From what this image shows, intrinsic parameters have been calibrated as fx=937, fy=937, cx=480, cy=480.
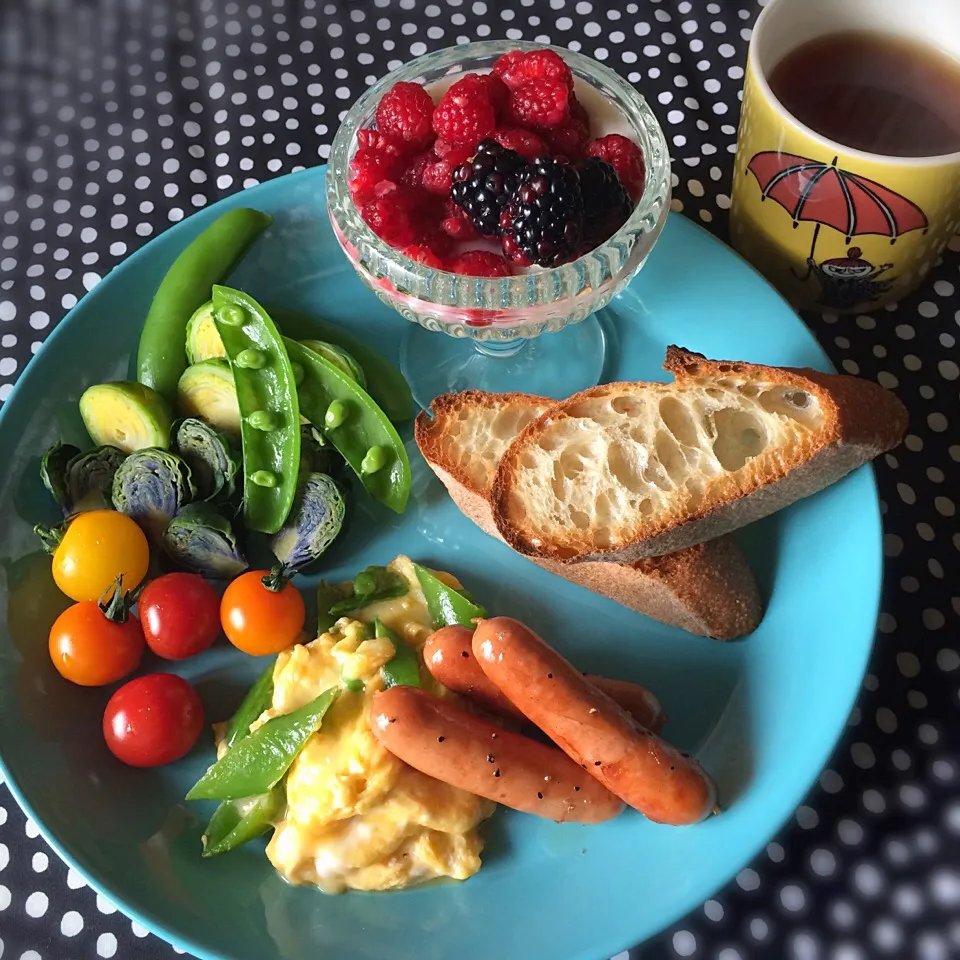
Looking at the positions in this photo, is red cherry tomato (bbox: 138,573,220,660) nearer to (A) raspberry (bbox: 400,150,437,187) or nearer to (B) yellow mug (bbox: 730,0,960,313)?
(A) raspberry (bbox: 400,150,437,187)

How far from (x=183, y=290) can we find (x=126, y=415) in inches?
11.8

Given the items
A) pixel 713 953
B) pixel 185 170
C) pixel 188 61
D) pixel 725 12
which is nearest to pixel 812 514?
pixel 713 953

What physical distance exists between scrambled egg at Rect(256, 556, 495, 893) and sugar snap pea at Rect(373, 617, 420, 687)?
32 millimetres

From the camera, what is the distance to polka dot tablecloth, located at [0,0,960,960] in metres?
1.57

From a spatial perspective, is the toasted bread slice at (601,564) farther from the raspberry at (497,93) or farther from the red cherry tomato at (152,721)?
the red cherry tomato at (152,721)

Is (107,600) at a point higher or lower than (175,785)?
higher

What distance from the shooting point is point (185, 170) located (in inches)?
A: 93.7

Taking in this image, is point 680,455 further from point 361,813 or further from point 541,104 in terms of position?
point 361,813

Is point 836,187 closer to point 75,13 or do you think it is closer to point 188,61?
point 188,61

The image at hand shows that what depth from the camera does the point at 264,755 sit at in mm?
1515

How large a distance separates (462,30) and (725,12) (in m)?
0.69

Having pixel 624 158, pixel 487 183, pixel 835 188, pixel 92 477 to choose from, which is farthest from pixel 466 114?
pixel 92 477

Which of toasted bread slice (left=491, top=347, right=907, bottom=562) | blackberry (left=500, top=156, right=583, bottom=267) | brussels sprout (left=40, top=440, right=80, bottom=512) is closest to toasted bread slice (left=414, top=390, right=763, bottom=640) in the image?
toasted bread slice (left=491, top=347, right=907, bottom=562)

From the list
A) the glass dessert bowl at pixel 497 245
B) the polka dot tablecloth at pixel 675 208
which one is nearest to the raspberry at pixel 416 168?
the glass dessert bowl at pixel 497 245
